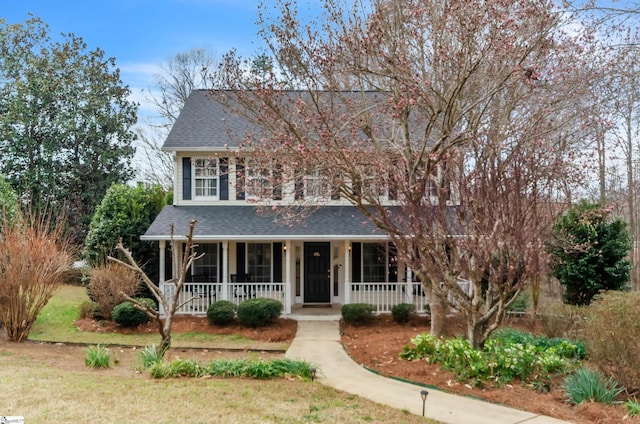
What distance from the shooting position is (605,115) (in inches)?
487

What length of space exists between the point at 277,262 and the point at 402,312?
4.46 metres

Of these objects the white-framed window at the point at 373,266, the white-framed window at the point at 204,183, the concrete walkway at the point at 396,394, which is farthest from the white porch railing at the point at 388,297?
the white-framed window at the point at 204,183

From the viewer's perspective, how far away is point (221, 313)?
41.4 ft

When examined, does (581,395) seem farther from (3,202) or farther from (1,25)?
(1,25)

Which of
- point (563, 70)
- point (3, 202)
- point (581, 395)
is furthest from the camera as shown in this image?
point (3, 202)

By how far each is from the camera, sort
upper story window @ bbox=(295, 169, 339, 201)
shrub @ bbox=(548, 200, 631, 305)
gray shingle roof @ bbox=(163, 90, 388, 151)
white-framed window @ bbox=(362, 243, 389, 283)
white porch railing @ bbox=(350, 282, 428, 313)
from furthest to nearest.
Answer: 1. white-framed window @ bbox=(362, 243, 389, 283)
2. gray shingle roof @ bbox=(163, 90, 388, 151)
3. white porch railing @ bbox=(350, 282, 428, 313)
4. shrub @ bbox=(548, 200, 631, 305)
5. upper story window @ bbox=(295, 169, 339, 201)

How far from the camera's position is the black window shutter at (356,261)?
15.5 meters

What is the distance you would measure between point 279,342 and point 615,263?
887cm

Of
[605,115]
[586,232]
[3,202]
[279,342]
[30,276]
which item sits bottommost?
[279,342]

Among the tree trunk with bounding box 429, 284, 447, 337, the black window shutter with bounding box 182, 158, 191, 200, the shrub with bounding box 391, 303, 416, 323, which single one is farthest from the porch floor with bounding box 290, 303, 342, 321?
the black window shutter with bounding box 182, 158, 191, 200

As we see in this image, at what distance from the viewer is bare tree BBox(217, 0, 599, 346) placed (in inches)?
300

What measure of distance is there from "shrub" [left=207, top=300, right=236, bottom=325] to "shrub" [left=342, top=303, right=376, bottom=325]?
119 inches

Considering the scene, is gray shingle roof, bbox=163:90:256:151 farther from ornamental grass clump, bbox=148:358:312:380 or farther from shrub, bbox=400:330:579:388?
shrub, bbox=400:330:579:388

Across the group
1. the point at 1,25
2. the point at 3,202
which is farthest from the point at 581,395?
the point at 1,25
